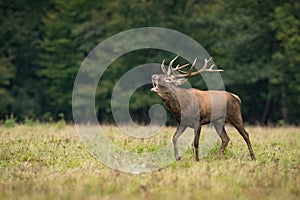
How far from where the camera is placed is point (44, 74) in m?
34.2

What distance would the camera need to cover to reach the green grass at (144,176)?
7297mm

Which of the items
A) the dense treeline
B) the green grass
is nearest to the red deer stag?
the green grass

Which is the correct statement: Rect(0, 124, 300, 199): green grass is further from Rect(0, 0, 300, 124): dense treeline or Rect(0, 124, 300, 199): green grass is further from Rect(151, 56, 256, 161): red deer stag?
Rect(0, 0, 300, 124): dense treeline

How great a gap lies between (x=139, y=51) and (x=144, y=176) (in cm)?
2539

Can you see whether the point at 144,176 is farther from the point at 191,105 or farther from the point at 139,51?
the point at 139,51

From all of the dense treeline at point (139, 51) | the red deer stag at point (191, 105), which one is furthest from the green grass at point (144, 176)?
the dense treeline at point (139, 51)

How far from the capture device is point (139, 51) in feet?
110

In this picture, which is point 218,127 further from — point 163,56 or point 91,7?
point 91,7

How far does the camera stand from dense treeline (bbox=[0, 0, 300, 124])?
98.0 ft

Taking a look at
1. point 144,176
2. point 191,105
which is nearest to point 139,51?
point 191,105

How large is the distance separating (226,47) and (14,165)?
74.0 ft

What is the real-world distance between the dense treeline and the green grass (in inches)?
748

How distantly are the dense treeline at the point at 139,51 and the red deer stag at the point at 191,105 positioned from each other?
18410 millimetres

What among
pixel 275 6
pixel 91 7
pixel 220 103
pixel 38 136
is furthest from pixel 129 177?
pixel 91 7
